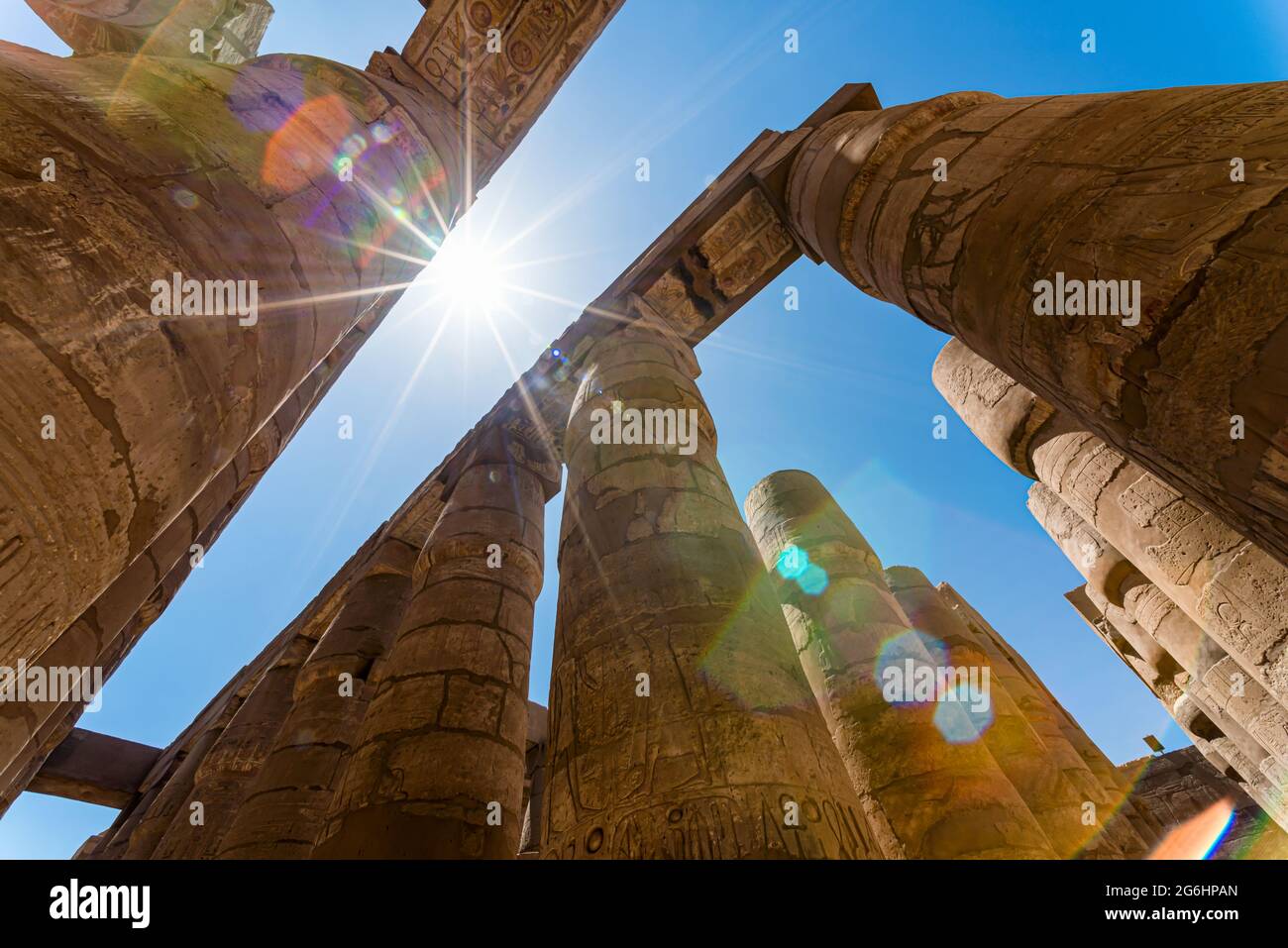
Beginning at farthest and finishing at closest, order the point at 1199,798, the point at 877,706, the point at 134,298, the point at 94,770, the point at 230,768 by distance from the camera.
Answer: the point at 94,770, the point at 1199,798, the point at 230,768, the point at 877,706, the point at 134,298

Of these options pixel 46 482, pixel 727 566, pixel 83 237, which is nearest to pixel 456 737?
pixel 727 566

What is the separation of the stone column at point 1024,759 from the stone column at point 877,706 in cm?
56

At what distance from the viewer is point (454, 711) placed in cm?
484

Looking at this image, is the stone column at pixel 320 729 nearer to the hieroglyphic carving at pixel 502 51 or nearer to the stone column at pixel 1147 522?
the hieroglyphic carving at pixel 502 51

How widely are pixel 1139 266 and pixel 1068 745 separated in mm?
7653

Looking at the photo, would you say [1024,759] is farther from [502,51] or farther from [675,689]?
[502,51]

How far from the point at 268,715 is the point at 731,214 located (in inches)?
370

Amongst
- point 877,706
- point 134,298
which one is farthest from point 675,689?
point 877,706

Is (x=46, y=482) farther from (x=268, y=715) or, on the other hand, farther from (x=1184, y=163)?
(x=268, y=715)

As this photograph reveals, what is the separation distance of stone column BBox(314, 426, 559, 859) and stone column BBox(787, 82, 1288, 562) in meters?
4.52

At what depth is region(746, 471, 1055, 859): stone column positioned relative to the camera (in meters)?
4.83

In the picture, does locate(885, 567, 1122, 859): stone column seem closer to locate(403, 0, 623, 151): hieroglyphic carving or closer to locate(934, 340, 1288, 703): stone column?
locate(934, 340, 1288, 703): stone column

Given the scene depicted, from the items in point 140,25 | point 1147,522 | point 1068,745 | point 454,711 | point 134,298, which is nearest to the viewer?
point 134,298

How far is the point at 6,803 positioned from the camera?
7.57m
